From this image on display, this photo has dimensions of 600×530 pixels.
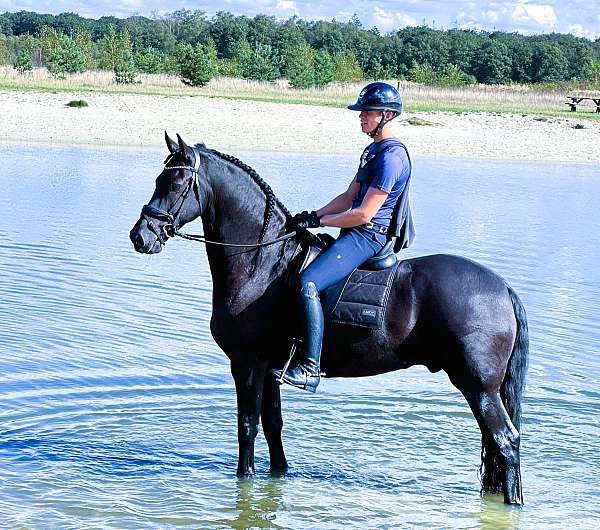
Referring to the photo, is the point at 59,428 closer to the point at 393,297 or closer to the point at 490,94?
the point at 393,297

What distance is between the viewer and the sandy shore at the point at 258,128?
1239 inches

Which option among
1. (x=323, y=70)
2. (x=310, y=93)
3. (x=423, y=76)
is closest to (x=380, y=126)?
(x=310, y=93)

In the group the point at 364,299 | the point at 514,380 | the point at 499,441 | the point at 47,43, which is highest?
the point at 47,43

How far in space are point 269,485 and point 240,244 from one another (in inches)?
65.7

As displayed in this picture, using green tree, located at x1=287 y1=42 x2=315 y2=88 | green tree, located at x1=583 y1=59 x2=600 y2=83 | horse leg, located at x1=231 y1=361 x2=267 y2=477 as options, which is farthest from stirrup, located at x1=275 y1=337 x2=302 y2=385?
green tree, located at x1=583 y1=59 x2=600 y2=83

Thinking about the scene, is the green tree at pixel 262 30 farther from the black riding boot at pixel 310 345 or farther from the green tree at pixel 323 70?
the black riding boot at pixel 310 345

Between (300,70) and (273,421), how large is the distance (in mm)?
53895

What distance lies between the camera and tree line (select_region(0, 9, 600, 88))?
57.8 metres

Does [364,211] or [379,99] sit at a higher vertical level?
[379,99]

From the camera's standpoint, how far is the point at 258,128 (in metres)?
34.0

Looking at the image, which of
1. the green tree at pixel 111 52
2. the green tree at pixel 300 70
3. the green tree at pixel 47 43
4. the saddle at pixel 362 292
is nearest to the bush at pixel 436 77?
the green tree at pixel 300 70

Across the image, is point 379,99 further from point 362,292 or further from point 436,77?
point 436,77

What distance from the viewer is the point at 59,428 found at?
789cm

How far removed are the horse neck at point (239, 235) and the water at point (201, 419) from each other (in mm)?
1371
